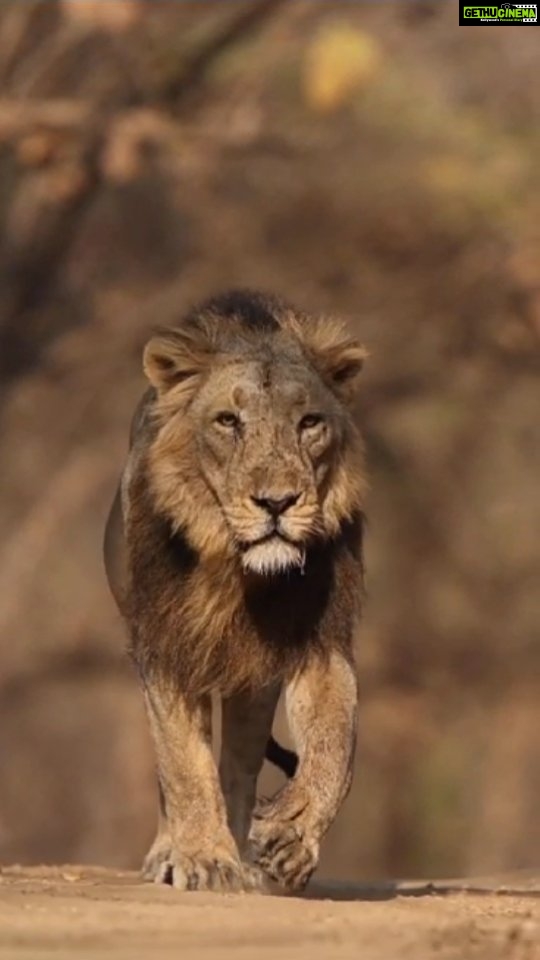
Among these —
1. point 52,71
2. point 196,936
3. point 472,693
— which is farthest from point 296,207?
point 196,936

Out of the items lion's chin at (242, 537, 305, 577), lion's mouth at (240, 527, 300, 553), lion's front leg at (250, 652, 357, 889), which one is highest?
lion's mouth at (240, 527, 300, 553)

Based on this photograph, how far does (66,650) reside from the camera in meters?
19.5

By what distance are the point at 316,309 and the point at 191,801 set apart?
487 inches

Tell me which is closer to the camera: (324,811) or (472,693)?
(324,811)

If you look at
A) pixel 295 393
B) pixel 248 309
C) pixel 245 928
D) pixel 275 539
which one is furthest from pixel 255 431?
pixel 245 928

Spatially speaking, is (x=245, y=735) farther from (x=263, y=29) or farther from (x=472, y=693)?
(x=263, y=29)

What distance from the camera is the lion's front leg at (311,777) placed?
835 cm

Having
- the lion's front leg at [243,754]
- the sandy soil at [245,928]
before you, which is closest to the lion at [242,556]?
the lion's front leg at [243,754]

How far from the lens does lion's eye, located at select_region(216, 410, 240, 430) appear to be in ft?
29.1

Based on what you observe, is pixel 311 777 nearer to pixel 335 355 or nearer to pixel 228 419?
pixel 228 419

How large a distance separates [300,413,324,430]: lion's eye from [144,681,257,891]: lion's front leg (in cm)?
94

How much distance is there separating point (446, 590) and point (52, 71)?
17.6ft

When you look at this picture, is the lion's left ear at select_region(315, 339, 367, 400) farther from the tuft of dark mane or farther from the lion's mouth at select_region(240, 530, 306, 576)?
the lion's mouth at select_region(240, 530, 306, 576)

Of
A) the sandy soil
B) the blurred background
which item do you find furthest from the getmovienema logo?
the sandy soil
